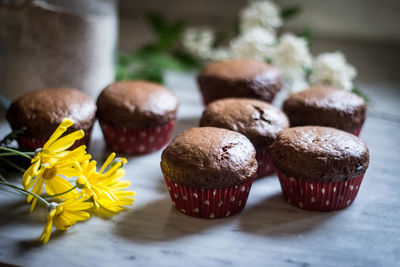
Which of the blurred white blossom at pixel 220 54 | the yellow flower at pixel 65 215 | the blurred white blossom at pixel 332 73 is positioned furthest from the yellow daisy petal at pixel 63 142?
the blurred white blossom at pixel 220 54

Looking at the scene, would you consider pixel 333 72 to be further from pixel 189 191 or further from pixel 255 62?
pixel 189 191

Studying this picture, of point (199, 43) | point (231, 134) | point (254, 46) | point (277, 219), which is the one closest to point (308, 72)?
point (254, 46)

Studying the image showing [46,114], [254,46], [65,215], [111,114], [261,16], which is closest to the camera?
[65,215]

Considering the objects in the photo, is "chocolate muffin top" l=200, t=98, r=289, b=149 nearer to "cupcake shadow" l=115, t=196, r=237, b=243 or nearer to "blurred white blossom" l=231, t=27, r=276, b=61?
"cupcake shadow" l=115, t=196, r=237, b=243

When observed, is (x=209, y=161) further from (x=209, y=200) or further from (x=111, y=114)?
(x=111, y=114)

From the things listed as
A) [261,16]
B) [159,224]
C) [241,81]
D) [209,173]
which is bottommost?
[159,224]

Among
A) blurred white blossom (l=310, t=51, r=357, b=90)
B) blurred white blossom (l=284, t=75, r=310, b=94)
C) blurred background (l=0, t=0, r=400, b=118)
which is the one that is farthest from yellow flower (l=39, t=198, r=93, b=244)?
blurred white blossom (l=310, t=51, r=357, b=90)

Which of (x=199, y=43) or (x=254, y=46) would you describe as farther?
(x=199, y=43)

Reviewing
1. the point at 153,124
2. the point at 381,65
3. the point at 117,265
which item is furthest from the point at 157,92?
the point at 381,65
